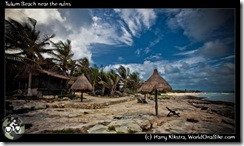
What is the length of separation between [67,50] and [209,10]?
398 centimetres

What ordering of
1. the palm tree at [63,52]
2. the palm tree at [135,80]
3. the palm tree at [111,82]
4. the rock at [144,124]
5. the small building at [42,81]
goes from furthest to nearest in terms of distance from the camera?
1. the palm tree at [111,82]
2. the palm tree at [135,80]
3. the small building at [42,81]
4. the palm tree at [63,52]
5. the rock at [144,124]

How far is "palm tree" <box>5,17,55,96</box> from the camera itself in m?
4.19

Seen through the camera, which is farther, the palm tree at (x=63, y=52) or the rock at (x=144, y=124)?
the palm tree at (x=63, y=52)

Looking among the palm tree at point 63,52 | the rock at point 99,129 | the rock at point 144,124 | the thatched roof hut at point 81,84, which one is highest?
the palm tree at point 63,52

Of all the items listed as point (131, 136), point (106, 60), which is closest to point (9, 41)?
point (106, 60)

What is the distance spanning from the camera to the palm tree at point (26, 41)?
4191 millimetres

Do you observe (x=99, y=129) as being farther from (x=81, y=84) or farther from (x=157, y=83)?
(x=81, y=84)

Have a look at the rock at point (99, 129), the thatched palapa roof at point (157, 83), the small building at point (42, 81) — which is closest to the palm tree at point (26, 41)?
the small building at point (42, 81)

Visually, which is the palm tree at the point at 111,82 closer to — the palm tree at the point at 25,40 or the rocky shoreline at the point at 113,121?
the rocky shoreline at the point at 113,121

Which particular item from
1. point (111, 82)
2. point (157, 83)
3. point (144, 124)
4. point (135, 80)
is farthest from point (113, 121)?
point (111, 82)

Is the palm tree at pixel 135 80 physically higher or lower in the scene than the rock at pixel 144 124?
higher

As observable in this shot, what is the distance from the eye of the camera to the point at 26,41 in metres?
4.85

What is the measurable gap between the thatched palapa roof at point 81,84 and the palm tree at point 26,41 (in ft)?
6.17

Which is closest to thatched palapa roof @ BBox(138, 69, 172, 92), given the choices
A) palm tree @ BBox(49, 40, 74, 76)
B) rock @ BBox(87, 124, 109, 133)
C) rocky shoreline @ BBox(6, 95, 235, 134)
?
rocky shoreline @ BBox(6, 95, 235, 134)
